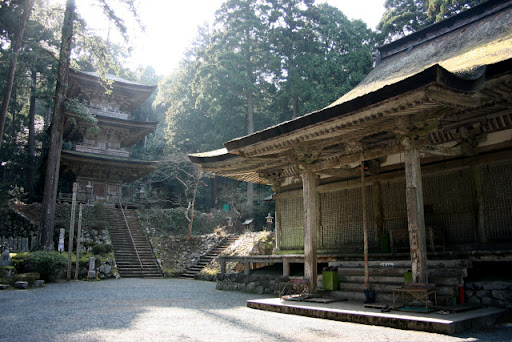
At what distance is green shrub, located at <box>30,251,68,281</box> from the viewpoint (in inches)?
564

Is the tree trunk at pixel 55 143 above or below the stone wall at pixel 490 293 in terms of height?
above

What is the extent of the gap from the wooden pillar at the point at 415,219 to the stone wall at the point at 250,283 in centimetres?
446

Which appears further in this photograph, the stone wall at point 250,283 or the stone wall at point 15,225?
the stone wall at point 15,225

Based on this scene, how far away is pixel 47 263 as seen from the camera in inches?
567

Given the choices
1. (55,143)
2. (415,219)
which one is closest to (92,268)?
(55,143)

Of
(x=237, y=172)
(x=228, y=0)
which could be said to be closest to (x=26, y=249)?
(x=237, y=172)

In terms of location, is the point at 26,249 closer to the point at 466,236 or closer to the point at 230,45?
the point at 466,236

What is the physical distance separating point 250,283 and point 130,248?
11616 mm

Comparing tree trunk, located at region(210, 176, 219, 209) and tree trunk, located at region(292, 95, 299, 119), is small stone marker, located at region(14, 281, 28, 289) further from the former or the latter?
tree trunk, located at region(292, 95, 299, 119)

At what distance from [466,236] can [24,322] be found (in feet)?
31.0

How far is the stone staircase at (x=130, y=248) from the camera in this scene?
19017 mm

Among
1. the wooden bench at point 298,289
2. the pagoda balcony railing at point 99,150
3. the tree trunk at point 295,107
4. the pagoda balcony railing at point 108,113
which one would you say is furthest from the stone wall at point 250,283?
the tree trunk at point 295,107

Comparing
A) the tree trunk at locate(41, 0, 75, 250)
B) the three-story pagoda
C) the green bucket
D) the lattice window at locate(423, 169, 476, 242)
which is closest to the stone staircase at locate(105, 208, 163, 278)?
the three-story pagoda

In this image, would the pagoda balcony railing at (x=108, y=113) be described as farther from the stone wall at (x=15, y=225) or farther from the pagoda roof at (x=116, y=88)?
the stone wall at (x=15, y=225)
